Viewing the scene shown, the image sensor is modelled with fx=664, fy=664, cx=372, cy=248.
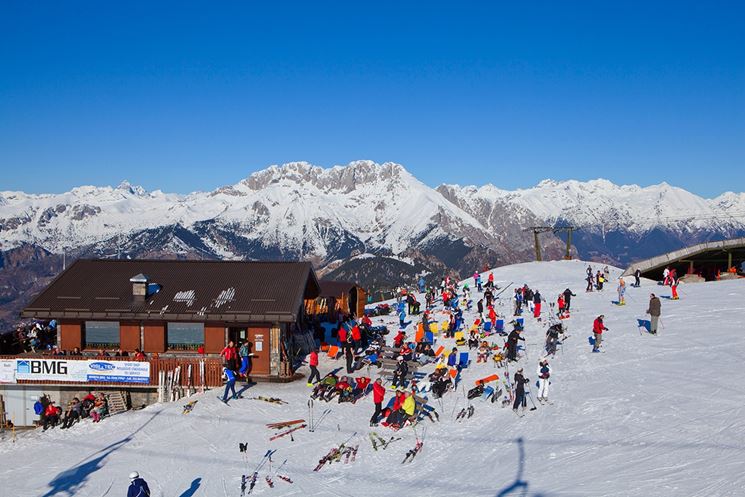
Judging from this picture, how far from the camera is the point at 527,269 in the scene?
202 ft

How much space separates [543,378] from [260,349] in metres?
12.5

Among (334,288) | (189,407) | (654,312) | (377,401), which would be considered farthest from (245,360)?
(654,312)

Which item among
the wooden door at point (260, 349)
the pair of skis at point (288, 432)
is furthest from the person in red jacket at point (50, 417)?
the pair of skis at point (288, 432)

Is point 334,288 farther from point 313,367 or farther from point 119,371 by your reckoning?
point 119,371

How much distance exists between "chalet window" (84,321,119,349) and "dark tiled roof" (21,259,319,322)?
52 cm

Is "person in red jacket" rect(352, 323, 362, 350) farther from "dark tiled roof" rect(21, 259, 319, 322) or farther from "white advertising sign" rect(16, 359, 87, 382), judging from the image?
"white advertising sign" rect(16, 359, 87, 382)

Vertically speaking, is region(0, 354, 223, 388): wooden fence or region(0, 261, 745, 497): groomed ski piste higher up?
region(0, 354, 223, 388): wooden fence

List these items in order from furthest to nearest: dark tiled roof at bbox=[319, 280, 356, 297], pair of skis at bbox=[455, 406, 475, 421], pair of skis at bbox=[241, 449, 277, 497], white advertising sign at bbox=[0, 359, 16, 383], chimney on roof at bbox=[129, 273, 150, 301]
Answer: dark tiled roof at bbox=[319, 280, 356, 297]
chimney on roof at bbox=[129, 273, 150, 301]
white advertising sign at bbox=[0, 359, 16, 383]
pair of skis at bbox=[455, 406, 475, 421]
pair of skis at bbox=[241, 449, 277, 497]

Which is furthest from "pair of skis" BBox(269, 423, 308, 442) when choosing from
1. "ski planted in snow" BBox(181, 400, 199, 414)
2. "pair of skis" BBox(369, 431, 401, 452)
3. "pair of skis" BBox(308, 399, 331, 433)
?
"ski planted in snow" BBox(181, 400, 199, 414)

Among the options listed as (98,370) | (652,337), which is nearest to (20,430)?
(98,370)

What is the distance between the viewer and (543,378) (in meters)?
22.1

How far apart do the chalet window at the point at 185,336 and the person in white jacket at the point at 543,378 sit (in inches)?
585

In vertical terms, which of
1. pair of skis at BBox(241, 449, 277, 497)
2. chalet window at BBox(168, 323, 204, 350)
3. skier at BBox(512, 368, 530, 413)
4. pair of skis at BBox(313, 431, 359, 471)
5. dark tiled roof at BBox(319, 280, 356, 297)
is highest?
dark tiled roof at BBox(319, 280, 356, 297)

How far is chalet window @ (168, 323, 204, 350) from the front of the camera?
29.3 metres
